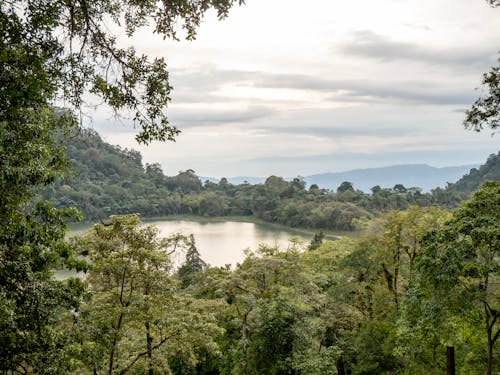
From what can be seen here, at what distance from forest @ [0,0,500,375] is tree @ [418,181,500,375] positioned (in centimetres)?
2

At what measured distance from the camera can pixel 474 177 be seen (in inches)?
3068

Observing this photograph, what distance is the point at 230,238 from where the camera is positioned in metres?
49.8

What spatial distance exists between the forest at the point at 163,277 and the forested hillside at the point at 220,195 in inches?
1636

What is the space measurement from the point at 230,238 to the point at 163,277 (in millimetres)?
42116

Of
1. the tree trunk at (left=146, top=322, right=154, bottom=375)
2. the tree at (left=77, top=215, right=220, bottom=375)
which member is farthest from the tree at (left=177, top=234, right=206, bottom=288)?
the tree at (left=77, top=215, right=220, bottom=375)

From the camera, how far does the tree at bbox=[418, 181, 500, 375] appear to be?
6.97 m

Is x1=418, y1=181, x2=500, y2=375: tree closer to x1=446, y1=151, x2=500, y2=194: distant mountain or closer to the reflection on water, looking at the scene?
the reflection on water

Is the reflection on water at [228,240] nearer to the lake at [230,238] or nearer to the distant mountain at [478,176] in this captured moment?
the lake at [230,238]

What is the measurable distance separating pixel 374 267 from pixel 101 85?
11.2 metres

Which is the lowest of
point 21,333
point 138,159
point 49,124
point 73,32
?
point 21,333

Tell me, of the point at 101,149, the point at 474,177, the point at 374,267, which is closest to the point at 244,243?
the point at 374,267

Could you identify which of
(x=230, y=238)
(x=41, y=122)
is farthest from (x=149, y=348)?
(x=230, y=238)

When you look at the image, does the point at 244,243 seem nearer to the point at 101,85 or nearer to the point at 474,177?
the point at 101,85

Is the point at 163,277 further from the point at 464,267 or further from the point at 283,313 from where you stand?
the point at 464,267
